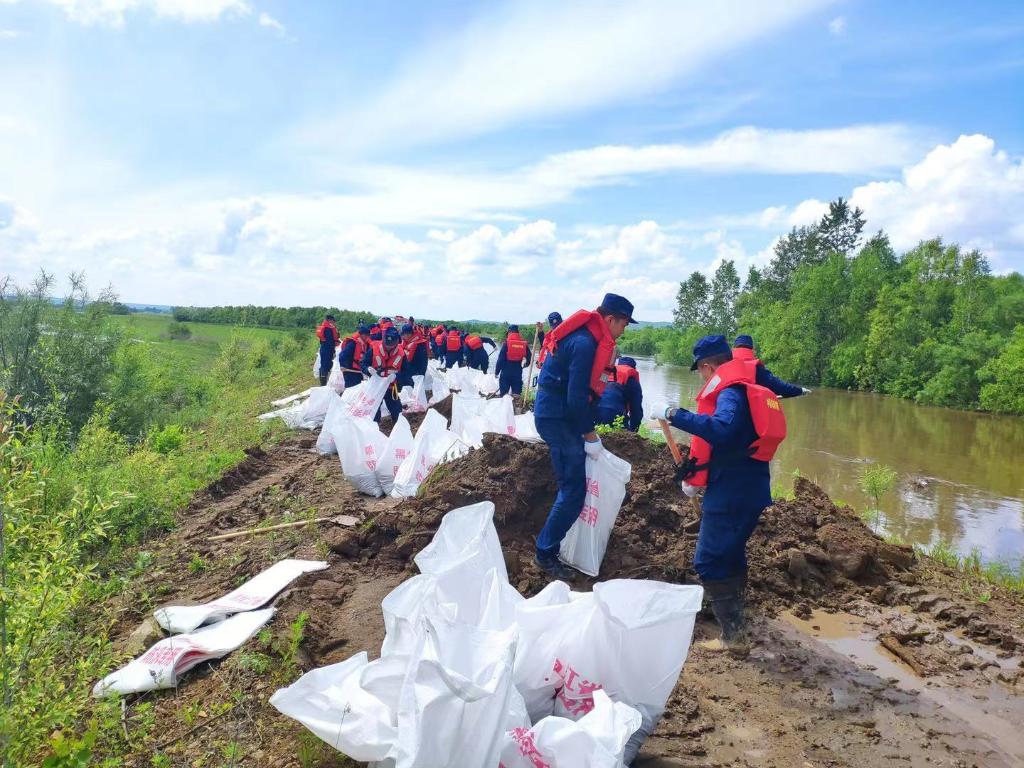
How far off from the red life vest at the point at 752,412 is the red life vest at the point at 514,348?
7.98 metres

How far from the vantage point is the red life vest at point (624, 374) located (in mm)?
6766

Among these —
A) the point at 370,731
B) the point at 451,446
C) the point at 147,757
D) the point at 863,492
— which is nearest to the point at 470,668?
the point at 370,731

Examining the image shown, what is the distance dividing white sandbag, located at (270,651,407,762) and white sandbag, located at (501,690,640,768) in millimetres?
342

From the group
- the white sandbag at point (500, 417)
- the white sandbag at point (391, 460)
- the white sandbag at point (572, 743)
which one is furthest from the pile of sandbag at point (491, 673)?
the white sandbag at point (500, 417)

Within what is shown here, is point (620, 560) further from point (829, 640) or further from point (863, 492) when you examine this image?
point (863, 492)

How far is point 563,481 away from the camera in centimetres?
380

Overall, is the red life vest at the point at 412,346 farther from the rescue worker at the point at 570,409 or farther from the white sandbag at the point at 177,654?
the white sandbag at the point at 177,654

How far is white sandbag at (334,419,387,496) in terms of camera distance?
5859 mm

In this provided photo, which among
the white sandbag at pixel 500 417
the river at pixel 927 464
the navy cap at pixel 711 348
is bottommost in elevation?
the river at pixel 927 464

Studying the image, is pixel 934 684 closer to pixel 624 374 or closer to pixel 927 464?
pixel 624 374

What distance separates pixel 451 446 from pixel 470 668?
13.0 feet

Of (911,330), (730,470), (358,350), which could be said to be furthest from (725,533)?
(911,330)

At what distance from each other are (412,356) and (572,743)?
8.39 meters

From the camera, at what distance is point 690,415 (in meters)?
3.04
